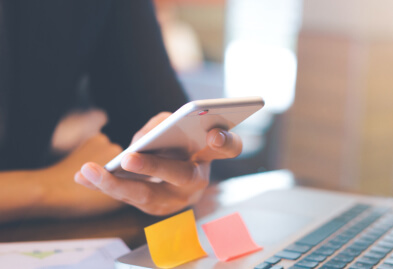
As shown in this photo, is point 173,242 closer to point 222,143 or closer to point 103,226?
point 222,143

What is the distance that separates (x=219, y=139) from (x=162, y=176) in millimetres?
75

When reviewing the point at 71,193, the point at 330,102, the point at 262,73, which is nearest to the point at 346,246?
the point at 71,193

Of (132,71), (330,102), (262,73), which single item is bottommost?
(132,71)

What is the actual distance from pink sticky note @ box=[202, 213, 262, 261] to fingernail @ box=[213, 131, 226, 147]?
0.25 ft

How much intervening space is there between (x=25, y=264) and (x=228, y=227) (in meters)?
0.21

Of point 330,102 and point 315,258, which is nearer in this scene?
point 315,258

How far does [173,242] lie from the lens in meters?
0.44

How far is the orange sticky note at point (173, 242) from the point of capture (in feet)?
1.40

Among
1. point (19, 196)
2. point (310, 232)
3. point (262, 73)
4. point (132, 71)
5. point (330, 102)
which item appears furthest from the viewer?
point (262, 73)

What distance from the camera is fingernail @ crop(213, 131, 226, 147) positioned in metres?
0.46

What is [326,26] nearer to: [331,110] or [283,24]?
[331,110]

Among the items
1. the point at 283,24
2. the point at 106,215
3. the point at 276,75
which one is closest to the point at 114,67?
the point at 106,215

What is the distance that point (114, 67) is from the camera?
83 centimetres

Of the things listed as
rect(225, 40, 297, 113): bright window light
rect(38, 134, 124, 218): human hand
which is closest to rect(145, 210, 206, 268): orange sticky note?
rect(38, 134, 124, 218): human hand
